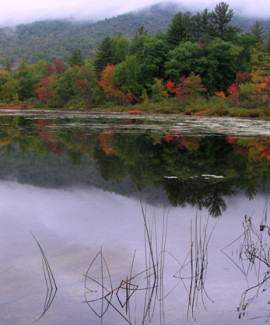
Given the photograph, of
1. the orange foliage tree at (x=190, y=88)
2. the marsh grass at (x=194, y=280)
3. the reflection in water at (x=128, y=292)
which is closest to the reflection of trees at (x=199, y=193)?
the marsh grass at (x=194, y=280)

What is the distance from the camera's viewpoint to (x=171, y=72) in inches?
2143

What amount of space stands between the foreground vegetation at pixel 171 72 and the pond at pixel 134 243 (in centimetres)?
3236

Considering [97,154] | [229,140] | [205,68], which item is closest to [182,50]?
[205,68]

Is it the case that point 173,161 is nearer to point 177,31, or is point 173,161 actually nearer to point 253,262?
point 253,262

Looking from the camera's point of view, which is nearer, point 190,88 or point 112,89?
point 190,88

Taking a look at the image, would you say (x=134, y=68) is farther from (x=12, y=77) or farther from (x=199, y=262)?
(x=199, y=262)

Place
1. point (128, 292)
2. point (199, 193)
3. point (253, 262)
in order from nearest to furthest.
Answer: point (128, 292), point (253, 262), point (199, 193)

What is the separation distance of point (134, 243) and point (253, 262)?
134cm

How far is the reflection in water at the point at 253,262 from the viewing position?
3.32 m

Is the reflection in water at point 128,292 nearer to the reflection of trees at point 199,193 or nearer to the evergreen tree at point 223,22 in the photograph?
the reflection of trees at point 199,193

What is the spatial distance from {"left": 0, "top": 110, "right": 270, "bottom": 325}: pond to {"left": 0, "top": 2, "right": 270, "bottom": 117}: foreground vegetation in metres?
32.4

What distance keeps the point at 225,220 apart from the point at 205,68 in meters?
53.4

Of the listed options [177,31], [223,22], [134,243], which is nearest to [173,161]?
[134,243]

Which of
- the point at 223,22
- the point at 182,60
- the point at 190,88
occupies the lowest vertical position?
the point at 190,88
